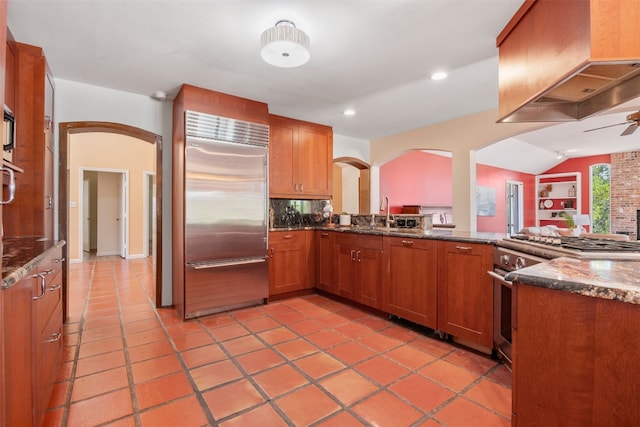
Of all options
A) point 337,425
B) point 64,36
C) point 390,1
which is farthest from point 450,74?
point 64,36

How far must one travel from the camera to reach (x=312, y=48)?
2.48 m

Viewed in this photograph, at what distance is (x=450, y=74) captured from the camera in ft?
9.68

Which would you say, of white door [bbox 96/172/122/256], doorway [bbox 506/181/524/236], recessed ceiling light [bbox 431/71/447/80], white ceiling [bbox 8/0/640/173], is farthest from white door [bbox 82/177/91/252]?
doorway [bbox 506/181/524/236]

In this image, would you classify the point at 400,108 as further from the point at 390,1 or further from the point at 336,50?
the point at 390,1

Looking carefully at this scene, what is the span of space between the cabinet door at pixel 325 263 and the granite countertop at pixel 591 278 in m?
2.61

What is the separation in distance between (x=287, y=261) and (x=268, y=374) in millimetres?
1878

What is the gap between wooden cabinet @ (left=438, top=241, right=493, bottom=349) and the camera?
228 cm

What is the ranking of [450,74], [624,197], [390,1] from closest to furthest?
1. [390,1]
2. [450,74]
3. [624,197]

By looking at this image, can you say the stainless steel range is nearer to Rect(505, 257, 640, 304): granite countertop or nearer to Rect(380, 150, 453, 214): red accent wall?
Rect(505, 257, 640, 304): granite countertop

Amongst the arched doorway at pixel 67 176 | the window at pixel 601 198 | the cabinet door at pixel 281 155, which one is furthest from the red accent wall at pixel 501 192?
the arched doorway at pixel 67 176

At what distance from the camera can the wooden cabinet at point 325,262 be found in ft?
12.4

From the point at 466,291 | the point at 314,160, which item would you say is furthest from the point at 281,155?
the point at 466,291

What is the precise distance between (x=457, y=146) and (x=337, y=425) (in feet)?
12.9

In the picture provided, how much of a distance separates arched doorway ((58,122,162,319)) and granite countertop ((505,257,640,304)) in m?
3.52
